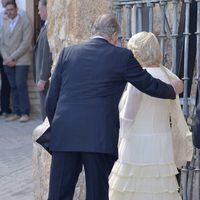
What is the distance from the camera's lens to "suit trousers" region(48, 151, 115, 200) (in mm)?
4004

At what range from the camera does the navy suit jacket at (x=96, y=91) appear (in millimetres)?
3916

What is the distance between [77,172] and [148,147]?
48cm

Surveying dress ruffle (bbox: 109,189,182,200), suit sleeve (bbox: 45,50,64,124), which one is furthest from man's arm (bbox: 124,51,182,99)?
dress ruffle (bbox: 109,189,182,200)

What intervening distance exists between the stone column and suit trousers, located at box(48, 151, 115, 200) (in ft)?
2.38

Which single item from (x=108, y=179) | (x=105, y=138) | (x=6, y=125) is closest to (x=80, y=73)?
(x=105, y=138)

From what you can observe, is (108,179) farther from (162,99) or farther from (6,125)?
(6,125)

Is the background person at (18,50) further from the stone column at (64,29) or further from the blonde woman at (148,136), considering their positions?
→ the blonde woman at (148,136)

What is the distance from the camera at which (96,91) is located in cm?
392

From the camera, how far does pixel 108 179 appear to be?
13.6 ft

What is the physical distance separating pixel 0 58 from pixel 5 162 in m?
3.19

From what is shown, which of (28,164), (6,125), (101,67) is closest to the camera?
(101,67)

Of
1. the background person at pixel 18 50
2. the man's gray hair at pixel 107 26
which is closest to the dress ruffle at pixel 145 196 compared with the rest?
the man's gray hair at pixel 107 26

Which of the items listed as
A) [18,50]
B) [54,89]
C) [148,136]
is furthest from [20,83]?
[148,136]

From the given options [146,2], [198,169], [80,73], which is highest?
[146,2]
